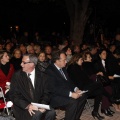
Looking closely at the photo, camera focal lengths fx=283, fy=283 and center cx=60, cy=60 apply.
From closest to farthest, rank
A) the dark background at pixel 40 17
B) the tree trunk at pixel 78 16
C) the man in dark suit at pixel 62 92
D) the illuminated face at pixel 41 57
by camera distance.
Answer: the man in dark suit at pixel 62 92
the illuminated face at pixel 41 57
the tree trunk at pixel 78 16
the dark background at pixel 40 17

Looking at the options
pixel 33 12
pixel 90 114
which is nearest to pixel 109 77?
pixel 90 114

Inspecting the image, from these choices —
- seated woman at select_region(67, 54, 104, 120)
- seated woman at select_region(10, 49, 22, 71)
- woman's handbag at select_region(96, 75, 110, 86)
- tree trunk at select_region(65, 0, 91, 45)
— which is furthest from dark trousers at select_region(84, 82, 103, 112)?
tree trunk at select_region(65, 0, 91, 45)

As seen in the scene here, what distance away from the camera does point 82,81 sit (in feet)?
21.0

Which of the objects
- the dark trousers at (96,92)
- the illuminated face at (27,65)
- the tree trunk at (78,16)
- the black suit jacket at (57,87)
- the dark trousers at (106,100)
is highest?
the tree trunk at (78,16)

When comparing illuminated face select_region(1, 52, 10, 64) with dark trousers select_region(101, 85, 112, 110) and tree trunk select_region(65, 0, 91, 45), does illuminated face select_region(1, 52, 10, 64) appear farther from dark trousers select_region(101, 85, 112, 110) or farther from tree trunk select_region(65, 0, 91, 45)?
tree trunk select_region(65, 0, 91, 45)

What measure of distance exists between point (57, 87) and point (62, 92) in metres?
0.15

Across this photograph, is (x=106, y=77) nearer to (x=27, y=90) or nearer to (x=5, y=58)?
(x=5, y=58)

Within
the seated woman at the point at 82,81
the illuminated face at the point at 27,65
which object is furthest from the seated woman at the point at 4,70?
the illuminated face at the point at 27,65

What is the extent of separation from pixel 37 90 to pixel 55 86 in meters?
0.97

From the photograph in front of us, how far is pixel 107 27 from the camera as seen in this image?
30.0 meters

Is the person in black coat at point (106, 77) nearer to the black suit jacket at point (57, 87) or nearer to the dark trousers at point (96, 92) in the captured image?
the dark trousers at point (96, 92)

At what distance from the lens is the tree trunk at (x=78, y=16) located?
14438 millimetres

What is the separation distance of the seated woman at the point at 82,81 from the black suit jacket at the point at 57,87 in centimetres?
52

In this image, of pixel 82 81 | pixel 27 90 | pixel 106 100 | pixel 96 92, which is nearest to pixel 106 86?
pixel 106 100
